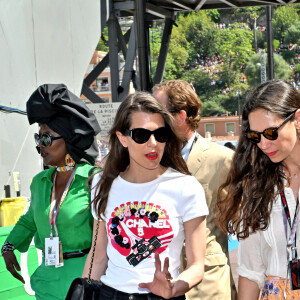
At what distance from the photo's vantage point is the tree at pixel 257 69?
307 ft

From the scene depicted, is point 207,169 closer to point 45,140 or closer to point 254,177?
point 254,177

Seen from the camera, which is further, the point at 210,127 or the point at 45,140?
the point at 210,127

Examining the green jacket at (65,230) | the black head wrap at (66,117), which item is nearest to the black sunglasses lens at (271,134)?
the green jacket at (65,230)

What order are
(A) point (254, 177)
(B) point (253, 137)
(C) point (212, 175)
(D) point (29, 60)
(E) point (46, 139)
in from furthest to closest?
1. (D) point (29, 60)
2. (E) point (46, 139)
3. (C) point (212, 175)
4. (A) point (254, 177)
5. (B) point (253, 137)

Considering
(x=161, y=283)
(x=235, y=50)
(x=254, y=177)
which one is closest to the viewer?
(x=161, y=283)

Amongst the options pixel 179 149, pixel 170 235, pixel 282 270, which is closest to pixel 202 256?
pixel 170 235

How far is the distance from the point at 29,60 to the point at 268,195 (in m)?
7.71

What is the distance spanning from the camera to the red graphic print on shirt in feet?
9.29

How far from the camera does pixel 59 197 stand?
3904 millimetres

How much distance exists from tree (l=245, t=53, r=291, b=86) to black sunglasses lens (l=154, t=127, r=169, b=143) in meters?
90.7

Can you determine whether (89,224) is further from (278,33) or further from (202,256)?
(278,33)

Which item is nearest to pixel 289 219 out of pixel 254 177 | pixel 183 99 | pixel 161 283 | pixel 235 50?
pixel 254 177

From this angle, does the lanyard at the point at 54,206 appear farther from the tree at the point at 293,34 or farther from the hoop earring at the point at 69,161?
the tree at the point at 293,34

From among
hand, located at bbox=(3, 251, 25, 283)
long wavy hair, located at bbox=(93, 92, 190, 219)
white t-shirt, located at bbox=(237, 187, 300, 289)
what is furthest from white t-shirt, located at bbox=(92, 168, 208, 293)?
hand, located at bbox=(3, 251, 25, 283)
